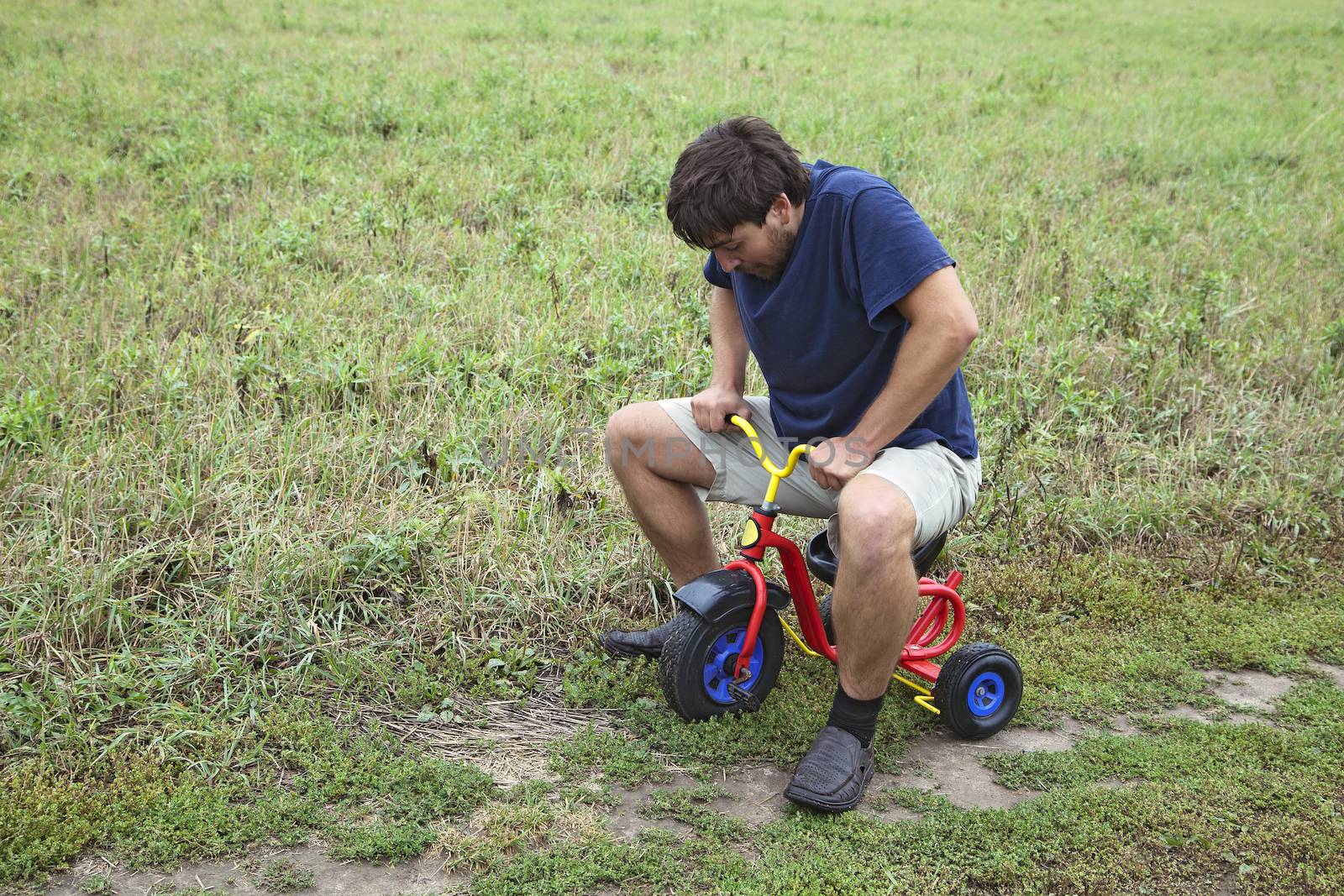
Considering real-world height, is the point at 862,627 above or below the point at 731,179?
below

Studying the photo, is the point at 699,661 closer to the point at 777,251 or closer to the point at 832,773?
the point at 832,773

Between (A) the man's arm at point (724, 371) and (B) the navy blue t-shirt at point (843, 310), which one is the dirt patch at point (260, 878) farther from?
(B) the navy blue t-shirt at point (843, 310)

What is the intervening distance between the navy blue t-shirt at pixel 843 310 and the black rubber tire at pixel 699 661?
669 millimetres

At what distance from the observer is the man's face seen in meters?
3.26

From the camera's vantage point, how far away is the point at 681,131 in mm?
9297

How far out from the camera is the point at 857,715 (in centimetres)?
340

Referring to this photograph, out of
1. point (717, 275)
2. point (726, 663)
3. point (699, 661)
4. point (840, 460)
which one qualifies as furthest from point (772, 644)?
point (717, 275)

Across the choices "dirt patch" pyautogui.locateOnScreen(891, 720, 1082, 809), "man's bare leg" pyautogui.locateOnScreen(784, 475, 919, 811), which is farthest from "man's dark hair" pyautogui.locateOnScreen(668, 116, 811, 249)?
"dirt patch" pyautogui.locateOnScreen(891, 720, 1082, 809)

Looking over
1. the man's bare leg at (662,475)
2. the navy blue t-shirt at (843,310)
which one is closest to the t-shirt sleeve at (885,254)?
the navy blue t-shirt at (843,310)

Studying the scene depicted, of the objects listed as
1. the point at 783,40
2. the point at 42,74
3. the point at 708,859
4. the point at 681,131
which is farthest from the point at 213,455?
the point at 783,40

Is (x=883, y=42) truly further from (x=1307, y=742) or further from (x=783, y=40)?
(x=1307, y=742)

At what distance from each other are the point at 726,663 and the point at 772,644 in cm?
17

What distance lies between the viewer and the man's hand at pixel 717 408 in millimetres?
3668

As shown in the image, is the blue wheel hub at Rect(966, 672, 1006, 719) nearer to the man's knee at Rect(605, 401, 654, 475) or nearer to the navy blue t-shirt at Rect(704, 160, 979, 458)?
the navy blue t-shirt at Rect(704, 160, 979, 458)
